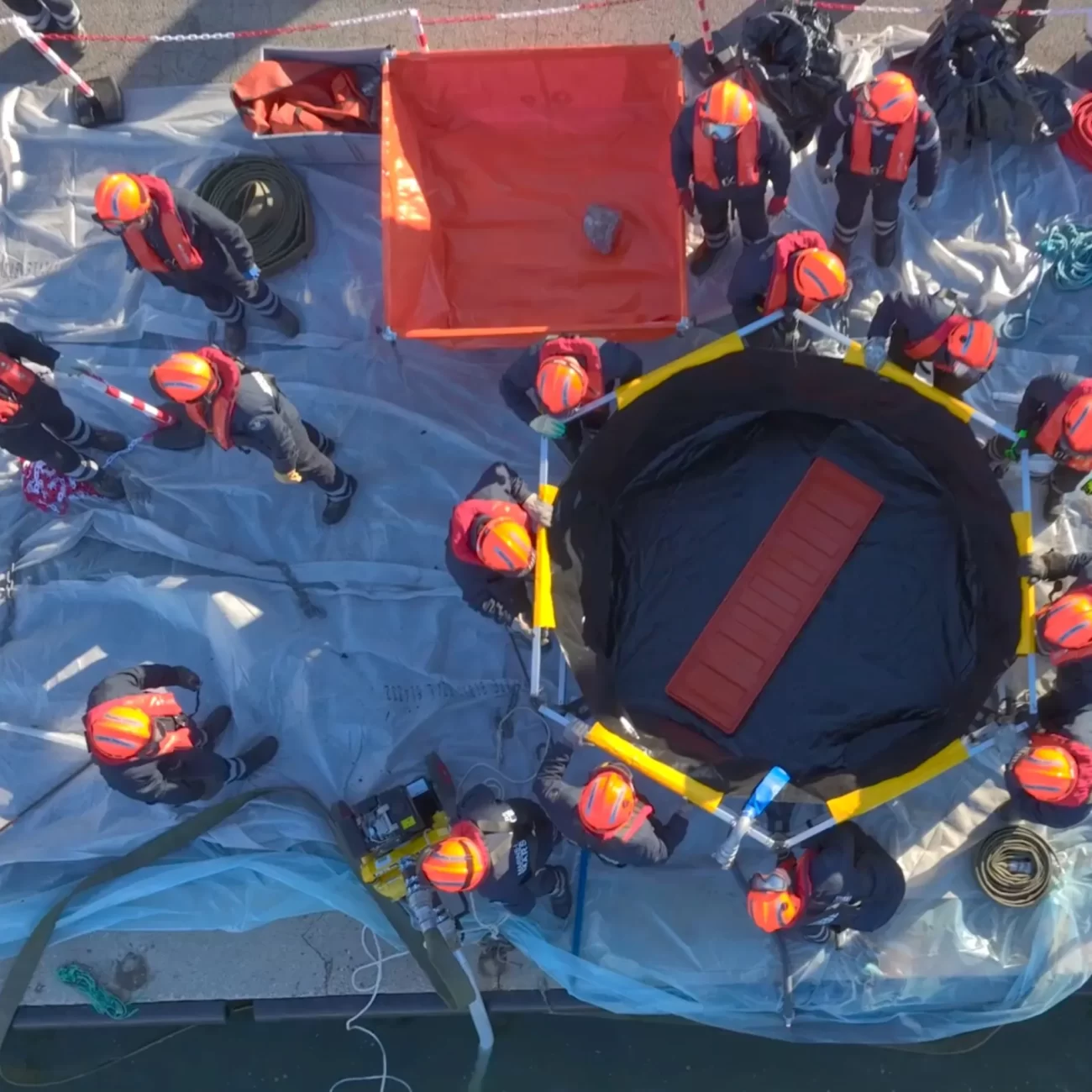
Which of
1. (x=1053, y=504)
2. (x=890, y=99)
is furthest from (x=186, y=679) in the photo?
(x=1053, y=504)

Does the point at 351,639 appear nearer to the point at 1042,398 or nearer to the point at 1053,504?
the point at 1042,398

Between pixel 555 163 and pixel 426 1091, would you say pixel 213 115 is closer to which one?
pixel 555 163

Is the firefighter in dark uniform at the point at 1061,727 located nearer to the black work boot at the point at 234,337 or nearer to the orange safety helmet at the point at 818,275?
the orange safety helmet at the point at 818,275

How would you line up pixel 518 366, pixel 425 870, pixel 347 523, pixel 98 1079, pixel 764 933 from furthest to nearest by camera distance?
pixel 98 1079, pixel 347 523, pixel 764 933, pixel 518 366, pixel 425 870

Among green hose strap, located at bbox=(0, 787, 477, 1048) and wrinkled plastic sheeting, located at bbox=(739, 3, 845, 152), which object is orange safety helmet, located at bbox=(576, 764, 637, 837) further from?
wrinkled plastic sheeting, located at bbox=(739, 3, 845, 152)

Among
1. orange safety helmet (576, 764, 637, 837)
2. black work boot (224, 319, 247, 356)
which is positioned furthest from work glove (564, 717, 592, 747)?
black work boot (224, 319, 247, 356)

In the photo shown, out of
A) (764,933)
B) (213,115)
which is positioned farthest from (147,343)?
(764,933)
